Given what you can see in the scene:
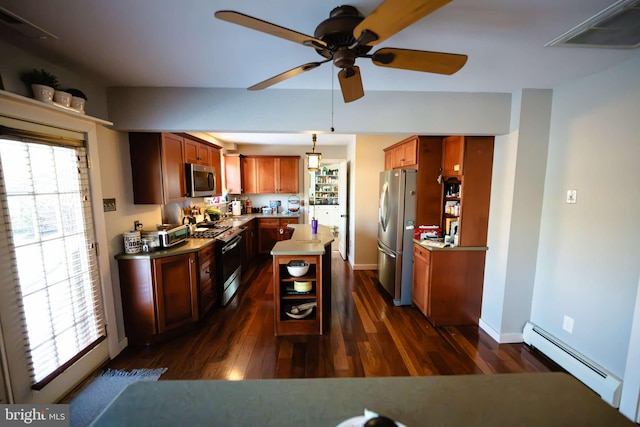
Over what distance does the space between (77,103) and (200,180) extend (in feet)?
4.77

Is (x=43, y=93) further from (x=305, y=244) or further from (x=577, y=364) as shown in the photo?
(x=577, y=364)

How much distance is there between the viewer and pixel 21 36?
1455 millimetres

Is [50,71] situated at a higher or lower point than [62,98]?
higher

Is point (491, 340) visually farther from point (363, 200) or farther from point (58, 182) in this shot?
point (58, 182)

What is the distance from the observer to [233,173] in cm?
499

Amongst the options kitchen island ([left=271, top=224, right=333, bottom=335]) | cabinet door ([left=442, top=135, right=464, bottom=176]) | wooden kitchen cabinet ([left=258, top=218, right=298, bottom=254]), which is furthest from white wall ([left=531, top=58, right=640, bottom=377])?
wooden kitchen cabinet ([left=258, top=218, right=298, bottom=254])

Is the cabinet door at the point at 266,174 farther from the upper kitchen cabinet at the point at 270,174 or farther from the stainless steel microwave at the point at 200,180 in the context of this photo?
the stainless steel microwave at the point at 200,180

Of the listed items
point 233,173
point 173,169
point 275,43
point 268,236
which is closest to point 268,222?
point 268,236

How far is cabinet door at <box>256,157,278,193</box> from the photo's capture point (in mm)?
5125

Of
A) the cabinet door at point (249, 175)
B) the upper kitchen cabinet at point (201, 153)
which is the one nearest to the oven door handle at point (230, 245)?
the upper kitchen cabinet at point (201, 153)

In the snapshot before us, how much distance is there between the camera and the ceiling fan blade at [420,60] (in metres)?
1.15

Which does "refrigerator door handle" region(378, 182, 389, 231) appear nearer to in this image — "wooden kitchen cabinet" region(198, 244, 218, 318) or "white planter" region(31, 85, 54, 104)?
"wooden kitchen cabinet" region(198, 244, 218, 318)

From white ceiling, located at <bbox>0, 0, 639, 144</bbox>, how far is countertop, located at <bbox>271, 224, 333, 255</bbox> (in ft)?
5.06

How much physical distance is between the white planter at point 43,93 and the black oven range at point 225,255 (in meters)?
1.80
